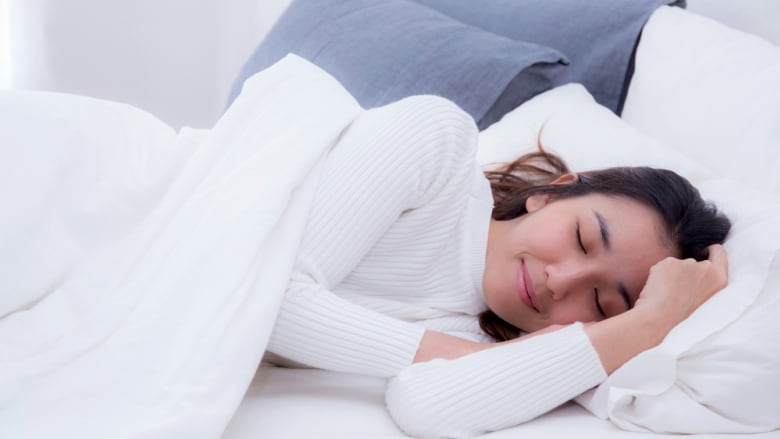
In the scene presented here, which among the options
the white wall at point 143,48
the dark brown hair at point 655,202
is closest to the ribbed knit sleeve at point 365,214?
the dark brown hair at point 655,202

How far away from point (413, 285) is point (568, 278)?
0.72 feet

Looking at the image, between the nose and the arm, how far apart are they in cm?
5

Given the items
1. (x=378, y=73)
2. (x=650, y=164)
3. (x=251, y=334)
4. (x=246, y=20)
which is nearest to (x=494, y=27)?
(x=378, y=73)

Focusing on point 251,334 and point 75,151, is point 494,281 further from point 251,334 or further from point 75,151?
point 75,151

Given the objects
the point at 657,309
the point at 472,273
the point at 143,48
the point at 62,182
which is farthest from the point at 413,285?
the point at 143,48

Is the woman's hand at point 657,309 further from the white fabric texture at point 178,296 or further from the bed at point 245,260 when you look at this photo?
the white fabric texture at point 178,296

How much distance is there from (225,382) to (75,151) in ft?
1.40

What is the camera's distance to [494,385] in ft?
3.41

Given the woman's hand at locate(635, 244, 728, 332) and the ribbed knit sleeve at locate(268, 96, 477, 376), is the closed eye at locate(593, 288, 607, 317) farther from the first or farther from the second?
the ribbed knit sleeve at locate(268, 96, 477, 376)

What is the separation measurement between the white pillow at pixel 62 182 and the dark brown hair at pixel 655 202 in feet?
1.57

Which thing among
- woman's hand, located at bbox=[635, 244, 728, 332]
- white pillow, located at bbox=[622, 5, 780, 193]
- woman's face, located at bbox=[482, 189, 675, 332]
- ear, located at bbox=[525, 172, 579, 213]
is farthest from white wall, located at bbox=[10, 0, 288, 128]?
woman's hand, located at bbox=[635, 244, 728, 332]

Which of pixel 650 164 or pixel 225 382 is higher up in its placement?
pixel 650 164

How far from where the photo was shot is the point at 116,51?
2951 millimetres

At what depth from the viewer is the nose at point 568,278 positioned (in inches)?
45.6
